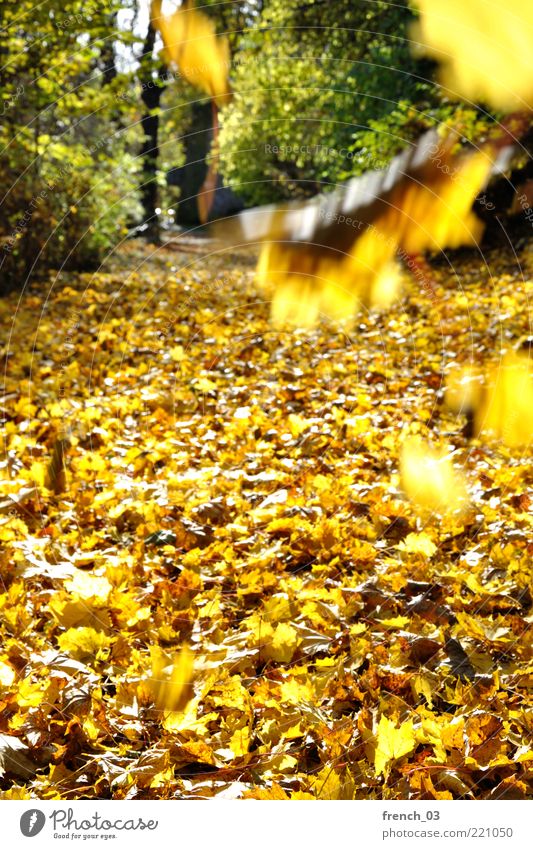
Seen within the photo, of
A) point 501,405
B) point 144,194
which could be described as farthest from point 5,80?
point 501,405

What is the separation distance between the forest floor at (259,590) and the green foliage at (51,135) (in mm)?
2915

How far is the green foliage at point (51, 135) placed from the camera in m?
7.13

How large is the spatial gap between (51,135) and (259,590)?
294 inches

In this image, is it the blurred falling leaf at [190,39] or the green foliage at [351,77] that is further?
the green foliage at [351,77]

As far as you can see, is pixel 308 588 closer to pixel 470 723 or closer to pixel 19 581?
pixel 470 723

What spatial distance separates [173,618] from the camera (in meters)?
2.62

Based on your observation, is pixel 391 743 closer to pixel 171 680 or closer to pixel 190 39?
pixel 171 680

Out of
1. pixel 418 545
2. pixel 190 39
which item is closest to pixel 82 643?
pixel 418 545

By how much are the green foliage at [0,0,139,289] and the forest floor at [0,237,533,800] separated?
2.91 meters

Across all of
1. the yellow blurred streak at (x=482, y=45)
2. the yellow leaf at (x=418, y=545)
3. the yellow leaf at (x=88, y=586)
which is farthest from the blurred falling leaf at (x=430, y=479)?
the yellow blurred streak at (x=482, y=45)

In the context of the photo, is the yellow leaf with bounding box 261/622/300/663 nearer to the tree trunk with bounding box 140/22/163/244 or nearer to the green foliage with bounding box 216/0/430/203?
the tree trunk with bounding box 140/22/163/244

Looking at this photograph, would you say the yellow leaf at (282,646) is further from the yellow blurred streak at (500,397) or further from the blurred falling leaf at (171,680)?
the yellow blurred streak at (500,397)

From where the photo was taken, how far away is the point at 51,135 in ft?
28.5

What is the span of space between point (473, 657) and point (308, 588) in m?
0.68
